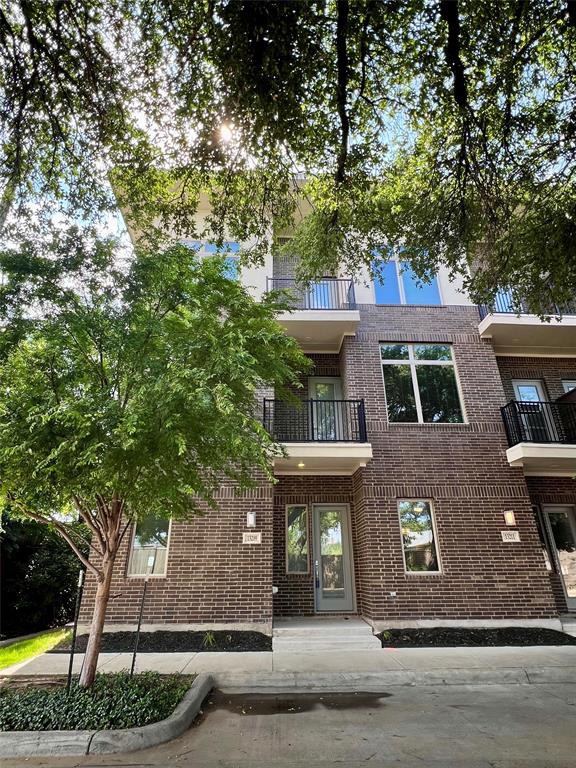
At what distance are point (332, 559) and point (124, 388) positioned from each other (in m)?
6.63

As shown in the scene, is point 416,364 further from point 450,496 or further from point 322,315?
point 450,496

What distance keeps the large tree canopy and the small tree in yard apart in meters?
1.26

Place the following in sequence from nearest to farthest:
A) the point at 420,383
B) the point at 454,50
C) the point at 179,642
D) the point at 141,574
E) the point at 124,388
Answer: the point at 454,50 → the point at 124,388 → the point at 179,642 → the point at 141,574 → the point at 420,383

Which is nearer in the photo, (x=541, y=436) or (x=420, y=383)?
(x=541, y=436)

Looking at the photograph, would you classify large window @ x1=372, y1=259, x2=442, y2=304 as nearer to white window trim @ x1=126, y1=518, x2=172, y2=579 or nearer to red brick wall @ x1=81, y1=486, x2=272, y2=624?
red brick wall @ x1=81, y1=486, x2=272, y2=624

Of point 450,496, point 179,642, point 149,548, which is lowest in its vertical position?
point 179,642

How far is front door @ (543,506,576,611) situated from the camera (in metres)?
9.11

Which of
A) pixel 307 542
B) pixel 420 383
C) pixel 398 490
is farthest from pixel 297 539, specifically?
pixel 420 383

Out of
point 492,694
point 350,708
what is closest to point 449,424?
point 492,694

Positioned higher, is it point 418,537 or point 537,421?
point 537,421

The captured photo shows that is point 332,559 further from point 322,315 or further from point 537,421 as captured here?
point 537,421

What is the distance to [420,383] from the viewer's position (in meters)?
9.94

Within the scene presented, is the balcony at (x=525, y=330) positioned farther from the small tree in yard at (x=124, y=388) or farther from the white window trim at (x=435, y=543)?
the small tree in yard at (x=124, y=388)

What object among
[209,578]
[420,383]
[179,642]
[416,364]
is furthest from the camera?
[416,364]
